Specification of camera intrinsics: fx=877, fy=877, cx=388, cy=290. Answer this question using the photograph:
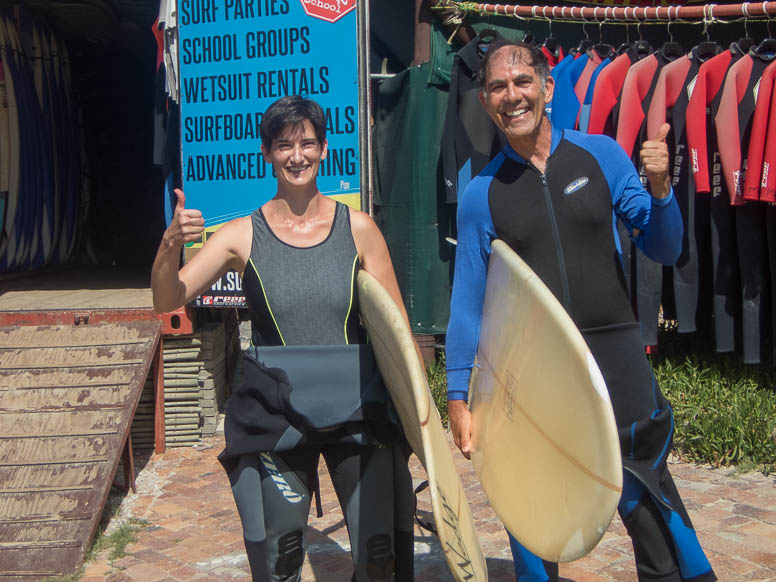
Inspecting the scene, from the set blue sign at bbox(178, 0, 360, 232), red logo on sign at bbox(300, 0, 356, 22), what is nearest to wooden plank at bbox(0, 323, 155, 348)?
blue sign at bbox(178, 0, 360, 232)

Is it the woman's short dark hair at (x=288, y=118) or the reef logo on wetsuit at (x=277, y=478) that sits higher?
the woman's short dark hair at (x=288, y=118)

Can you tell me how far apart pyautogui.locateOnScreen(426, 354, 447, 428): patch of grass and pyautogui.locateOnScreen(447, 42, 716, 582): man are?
3122 millimetres

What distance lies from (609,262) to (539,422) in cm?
55

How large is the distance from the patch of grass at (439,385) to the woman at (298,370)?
2975mm

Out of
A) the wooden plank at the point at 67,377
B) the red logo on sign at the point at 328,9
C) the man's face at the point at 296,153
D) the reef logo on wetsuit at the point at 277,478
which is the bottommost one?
the wooden plank at the point at 67,377

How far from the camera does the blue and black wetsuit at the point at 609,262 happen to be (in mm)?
2445

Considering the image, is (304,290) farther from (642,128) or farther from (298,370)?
(642,128)

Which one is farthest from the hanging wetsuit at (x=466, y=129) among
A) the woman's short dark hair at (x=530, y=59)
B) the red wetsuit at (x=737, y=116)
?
the woman's short dark hair at (x=530, y=59)

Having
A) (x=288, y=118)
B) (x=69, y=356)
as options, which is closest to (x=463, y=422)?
(x=288, y=118)

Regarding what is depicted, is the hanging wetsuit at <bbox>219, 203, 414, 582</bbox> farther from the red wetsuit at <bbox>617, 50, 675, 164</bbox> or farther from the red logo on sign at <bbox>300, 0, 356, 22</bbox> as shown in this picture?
the red logo on sign at <bbox>300, 0, 356, 22</bbox>

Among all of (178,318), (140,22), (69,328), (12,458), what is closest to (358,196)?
(178,318)

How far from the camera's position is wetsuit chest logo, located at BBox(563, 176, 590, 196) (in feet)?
8.28

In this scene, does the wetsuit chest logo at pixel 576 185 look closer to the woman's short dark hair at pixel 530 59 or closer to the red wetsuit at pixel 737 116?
the woman's short dark hair at pixel 530 59

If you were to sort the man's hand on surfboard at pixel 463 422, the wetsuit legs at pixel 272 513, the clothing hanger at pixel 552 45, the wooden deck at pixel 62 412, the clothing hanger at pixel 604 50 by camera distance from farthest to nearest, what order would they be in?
the clothing hanger at pixel 552 45 < the clothing hanger at pixel 604 50 < the wooden deck at pixel 62 412 < the man's hand on surfboard at pixel 463 422 < the wetsuit legs at pixel 272 513
